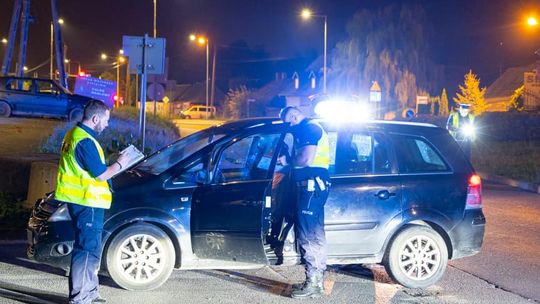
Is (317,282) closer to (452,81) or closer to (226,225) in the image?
(226,225)

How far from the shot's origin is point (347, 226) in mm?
6148

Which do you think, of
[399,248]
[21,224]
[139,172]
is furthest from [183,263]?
[21,224]

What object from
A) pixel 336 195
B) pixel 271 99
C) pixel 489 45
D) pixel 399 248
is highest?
pixel 489 45

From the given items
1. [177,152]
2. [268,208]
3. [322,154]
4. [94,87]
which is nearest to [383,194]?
[322,154]

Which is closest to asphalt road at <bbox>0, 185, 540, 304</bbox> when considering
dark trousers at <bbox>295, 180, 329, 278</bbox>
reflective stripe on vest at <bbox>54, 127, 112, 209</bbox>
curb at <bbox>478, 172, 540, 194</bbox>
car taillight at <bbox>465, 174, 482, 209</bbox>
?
dark trousers at <bbox>295, 180, 329, 278</bbox>

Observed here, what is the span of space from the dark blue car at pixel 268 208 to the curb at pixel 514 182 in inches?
323

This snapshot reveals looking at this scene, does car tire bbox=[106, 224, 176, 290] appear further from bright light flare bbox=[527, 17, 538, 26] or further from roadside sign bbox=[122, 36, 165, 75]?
bright light flare bbox=[527, 17, 538, 26]

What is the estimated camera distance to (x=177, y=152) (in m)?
6.43

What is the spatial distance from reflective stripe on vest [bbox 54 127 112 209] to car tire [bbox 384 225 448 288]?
9.60ft

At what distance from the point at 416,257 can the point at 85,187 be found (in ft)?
10.7

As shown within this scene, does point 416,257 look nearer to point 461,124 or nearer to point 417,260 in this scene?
point 417,260

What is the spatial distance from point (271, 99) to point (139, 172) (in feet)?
196

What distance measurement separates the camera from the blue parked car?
71.2 feet

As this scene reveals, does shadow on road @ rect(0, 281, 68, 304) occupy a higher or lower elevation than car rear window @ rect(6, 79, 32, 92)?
lower
